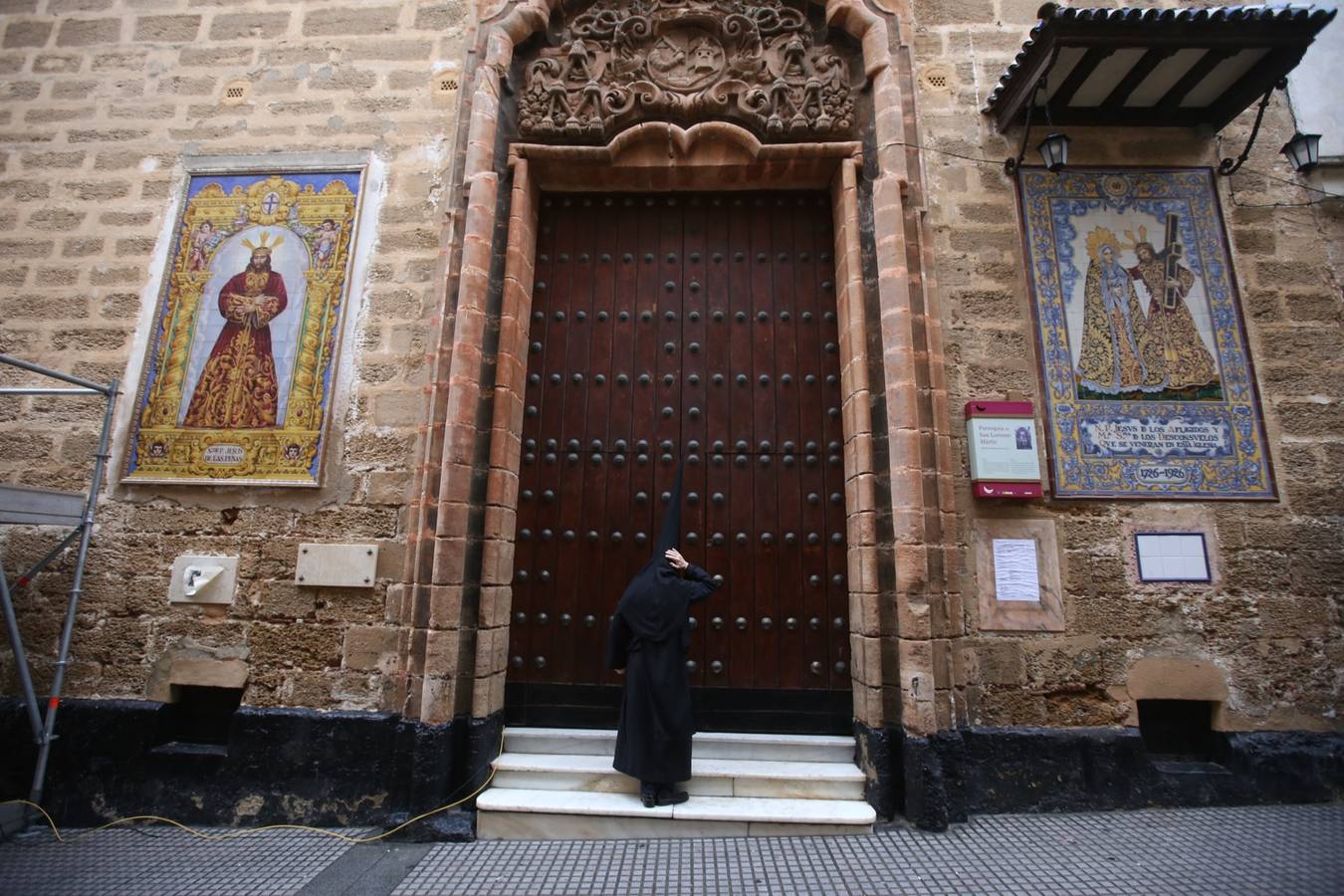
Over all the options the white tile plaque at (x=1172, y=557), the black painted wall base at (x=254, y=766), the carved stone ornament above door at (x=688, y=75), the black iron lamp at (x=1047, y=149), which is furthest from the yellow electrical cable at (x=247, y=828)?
the black iron lamp at (x=1047, y=149)

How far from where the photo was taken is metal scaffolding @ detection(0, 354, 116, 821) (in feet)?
10.9

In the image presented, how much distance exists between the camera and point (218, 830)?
3.51 m

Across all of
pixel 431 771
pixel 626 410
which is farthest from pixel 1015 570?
pixel 431 771

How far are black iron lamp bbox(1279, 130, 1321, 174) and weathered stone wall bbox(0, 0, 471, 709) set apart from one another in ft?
17.6

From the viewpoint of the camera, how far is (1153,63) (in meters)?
3.79

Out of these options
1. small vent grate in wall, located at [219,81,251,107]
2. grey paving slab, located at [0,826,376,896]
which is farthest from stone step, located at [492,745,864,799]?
small vent grate in wall, located at [219,81,251,107]

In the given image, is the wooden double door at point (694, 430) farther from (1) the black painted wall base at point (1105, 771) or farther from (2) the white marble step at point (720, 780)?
(1) the black painted wall base at point (1105, 771)

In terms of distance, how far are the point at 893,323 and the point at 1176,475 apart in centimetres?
189

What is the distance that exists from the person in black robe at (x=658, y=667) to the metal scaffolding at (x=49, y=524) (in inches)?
122

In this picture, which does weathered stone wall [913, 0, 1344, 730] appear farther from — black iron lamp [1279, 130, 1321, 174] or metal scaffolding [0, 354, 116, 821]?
metal scaffolding [0, 354, 116, 821]

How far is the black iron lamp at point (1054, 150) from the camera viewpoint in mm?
3971

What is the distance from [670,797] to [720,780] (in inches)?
11.4

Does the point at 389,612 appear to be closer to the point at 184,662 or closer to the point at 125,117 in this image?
the point at 184,662

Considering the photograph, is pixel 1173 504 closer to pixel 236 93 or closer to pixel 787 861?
pixel 787 861
